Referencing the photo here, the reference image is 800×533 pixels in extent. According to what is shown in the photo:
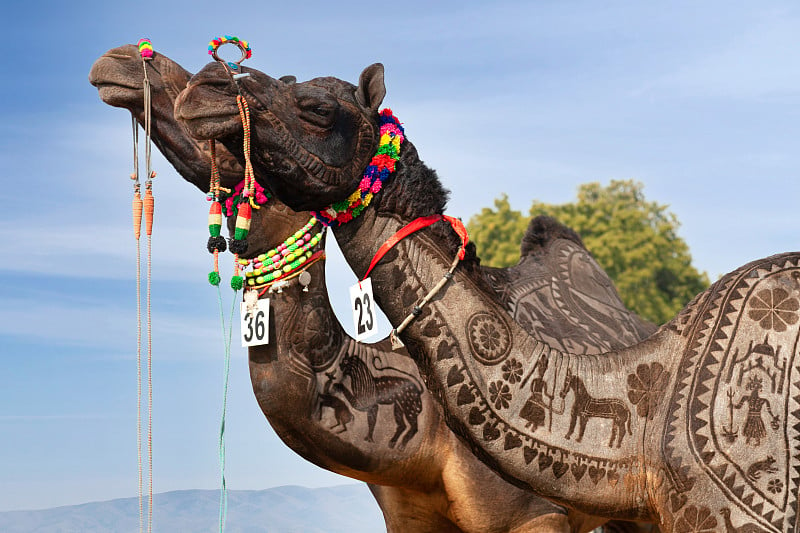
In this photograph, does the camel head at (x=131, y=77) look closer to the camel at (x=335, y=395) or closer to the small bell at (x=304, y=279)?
the camel at (x=335, y=395)

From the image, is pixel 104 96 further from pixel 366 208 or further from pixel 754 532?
pixel 754 532

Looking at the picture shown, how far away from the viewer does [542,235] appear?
294 inches

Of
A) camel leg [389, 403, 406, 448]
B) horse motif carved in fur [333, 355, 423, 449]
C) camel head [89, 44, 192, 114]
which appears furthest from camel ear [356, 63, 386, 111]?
camel leg [389, 403, 406, 448]

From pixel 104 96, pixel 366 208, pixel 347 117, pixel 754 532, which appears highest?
pixel 104 96

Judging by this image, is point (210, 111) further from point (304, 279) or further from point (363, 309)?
point (304, 279)

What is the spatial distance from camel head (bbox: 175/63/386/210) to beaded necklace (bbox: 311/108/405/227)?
1.0 inches

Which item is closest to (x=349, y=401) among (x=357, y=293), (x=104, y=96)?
(x=357, y=293)

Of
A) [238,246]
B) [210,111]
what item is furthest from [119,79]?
[210,111]

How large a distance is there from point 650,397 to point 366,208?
1.20 meters

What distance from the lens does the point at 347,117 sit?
379 centimetres

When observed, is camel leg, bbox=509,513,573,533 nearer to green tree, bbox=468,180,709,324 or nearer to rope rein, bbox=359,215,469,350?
rope rein, bbox=359,215,469,350

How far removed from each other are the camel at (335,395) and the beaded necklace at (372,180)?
135 centimetres

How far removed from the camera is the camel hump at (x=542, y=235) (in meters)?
7.39

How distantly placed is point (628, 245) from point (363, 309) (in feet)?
62.1
